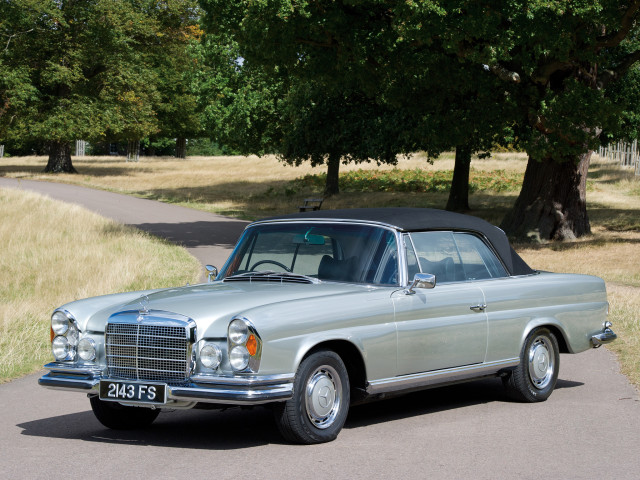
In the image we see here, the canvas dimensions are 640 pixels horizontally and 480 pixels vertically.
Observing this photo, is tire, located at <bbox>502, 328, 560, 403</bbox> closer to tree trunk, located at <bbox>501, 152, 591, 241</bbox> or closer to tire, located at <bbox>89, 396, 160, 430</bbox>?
tire, located at <bbox>89, 396, 160, 430</bbox>

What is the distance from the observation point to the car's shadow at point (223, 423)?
6.75 metres

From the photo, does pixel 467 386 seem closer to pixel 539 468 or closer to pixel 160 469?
pixel 539 468

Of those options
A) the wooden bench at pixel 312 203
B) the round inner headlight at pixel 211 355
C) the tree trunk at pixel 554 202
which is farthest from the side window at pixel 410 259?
the wooden bench at pixel 312 203

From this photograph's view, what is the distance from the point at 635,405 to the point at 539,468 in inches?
94.9

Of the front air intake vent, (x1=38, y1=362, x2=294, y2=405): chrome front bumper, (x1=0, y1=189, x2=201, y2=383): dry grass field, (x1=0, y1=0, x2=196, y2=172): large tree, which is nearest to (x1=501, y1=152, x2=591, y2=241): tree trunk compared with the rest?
(x1=0, y1=189, x2=201, y2=383): dry grass field

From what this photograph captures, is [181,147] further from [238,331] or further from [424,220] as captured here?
[238,331]

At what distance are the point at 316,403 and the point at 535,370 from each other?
8.58ft

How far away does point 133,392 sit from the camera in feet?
20.8

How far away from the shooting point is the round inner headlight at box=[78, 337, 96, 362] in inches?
269

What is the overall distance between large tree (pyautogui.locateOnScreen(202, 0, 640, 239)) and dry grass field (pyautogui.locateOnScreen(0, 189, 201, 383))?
5.74m

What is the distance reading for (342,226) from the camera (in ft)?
24.8

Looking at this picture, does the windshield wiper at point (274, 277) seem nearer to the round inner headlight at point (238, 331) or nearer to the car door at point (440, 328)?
the car door at point (440, 328)

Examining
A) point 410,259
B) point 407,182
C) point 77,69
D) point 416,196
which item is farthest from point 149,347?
point 77,69

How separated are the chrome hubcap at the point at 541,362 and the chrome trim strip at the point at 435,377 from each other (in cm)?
24
